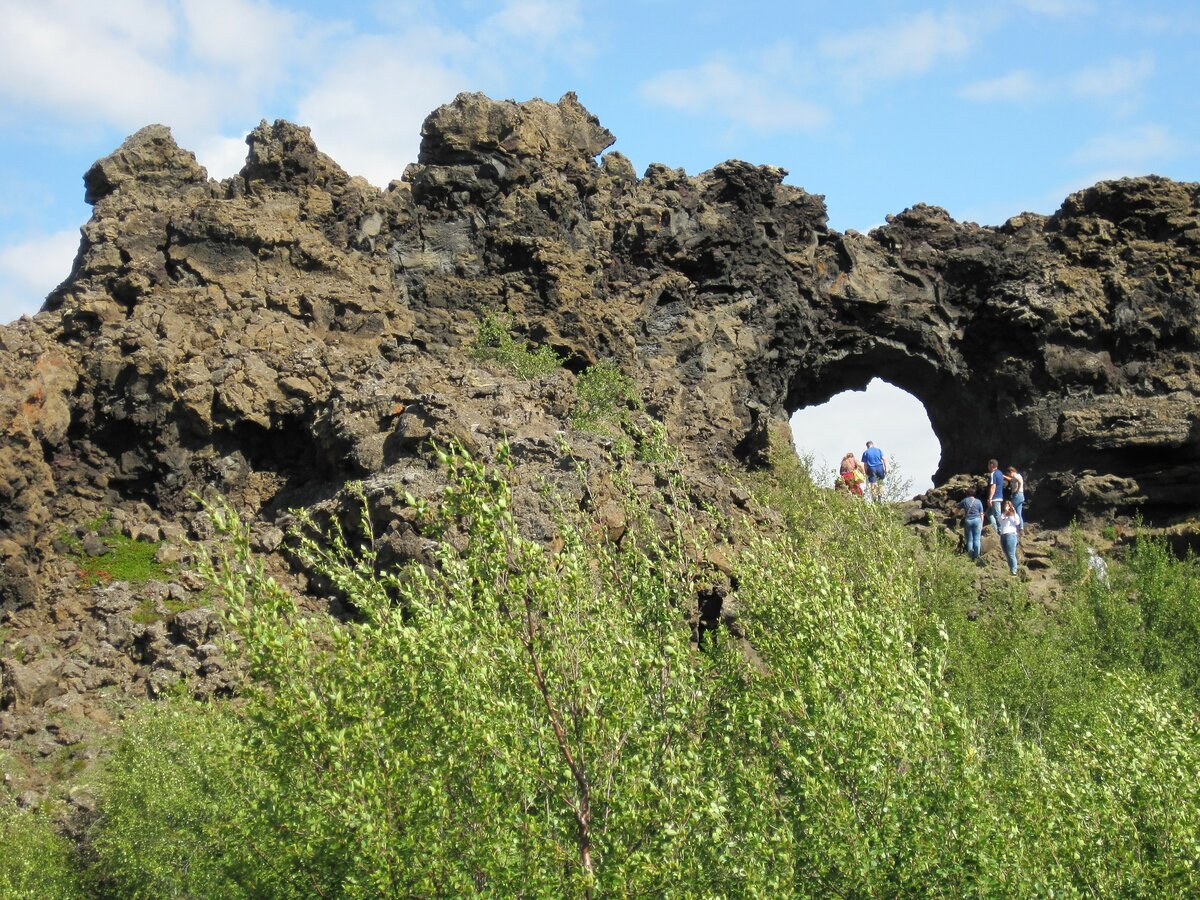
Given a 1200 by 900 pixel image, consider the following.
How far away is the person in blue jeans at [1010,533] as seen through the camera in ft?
114

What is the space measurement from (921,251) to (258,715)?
122 ft

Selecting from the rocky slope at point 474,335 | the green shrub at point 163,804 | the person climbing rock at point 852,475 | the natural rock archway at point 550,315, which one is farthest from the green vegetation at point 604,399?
the green shrub at point 163,804

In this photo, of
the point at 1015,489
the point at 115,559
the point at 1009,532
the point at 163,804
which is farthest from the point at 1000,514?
the point at 163,804

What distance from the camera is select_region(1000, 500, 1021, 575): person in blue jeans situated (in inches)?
1372

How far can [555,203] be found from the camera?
132 feet

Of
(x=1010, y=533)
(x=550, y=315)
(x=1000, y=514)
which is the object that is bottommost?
(x=1010, y=533)

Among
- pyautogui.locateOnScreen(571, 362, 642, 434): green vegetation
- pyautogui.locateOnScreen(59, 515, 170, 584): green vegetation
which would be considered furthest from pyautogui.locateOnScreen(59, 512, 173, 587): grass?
pyautogui.locateOnScreen(571, 362, 642, 434): green vegetation

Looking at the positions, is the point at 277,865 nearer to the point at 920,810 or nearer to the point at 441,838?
the point at 441,838

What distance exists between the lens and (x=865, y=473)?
38594mm

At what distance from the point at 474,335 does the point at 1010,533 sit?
1715 cm

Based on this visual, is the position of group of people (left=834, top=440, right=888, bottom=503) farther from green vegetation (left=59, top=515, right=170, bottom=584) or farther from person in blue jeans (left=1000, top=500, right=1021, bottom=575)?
green vegetation (left=59, top=515, right=170, bottom=584)

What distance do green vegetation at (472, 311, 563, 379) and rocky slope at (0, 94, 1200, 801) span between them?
0.57 m

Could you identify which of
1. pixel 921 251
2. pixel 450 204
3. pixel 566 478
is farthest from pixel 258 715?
pixel 921 251

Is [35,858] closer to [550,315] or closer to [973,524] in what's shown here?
[550,315]
